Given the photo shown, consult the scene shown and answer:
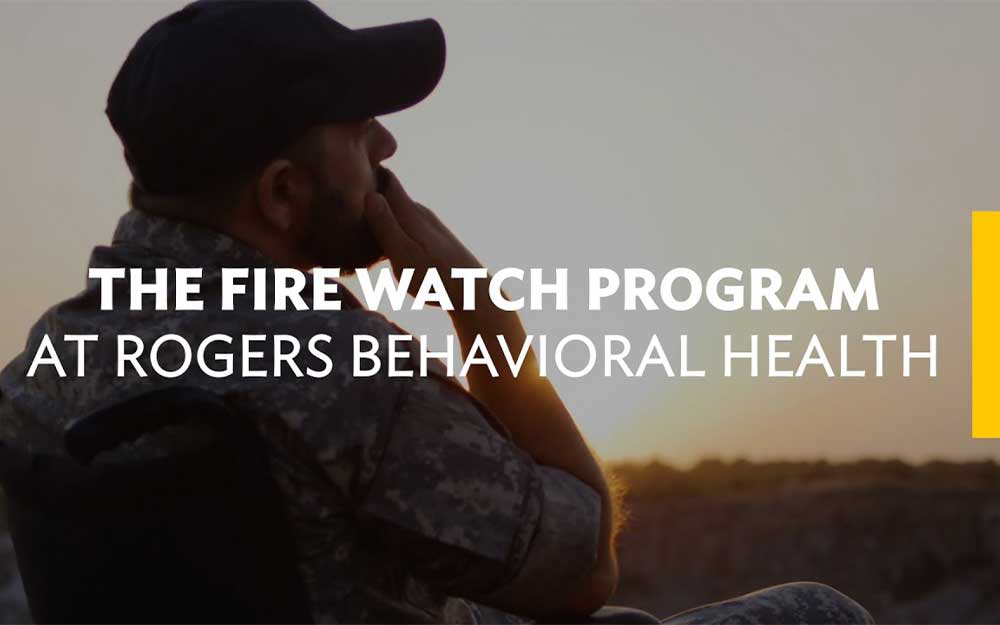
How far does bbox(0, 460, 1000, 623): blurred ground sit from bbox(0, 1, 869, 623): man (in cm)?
753

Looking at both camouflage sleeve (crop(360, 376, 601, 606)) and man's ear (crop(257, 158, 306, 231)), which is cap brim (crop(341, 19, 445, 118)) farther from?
camouflage sleeve (crop(360, 376, 601, 606))

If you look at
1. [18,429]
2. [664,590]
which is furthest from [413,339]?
[664,590]

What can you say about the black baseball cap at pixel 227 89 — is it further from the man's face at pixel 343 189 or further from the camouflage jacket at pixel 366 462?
the camouflage jacket at pixel 366 462

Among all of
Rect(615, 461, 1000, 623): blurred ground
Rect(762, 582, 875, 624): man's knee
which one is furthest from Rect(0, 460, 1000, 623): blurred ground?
Rect(762, 582, 875, 624): man's knee

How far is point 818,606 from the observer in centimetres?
314

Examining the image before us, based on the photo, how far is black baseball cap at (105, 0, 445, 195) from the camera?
110 inches

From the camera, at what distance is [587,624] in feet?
9.66

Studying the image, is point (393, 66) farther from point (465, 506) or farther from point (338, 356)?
point (465, 506)

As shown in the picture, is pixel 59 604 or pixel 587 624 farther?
pixel 587 624

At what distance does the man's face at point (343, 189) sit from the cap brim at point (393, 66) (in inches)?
2.2

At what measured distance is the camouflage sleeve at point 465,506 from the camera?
101 inches

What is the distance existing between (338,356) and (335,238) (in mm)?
488

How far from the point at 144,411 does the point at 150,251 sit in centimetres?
45

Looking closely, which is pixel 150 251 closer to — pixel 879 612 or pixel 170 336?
pixel 170 336
